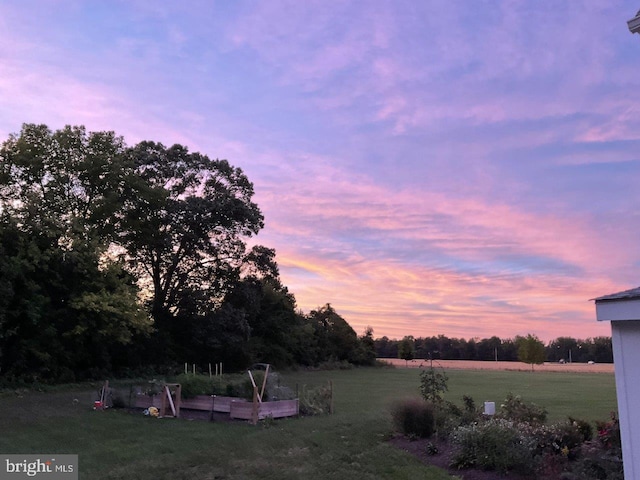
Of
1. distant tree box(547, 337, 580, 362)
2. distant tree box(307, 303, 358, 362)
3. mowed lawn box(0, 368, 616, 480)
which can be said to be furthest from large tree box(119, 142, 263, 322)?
distant tree box(547, 337, 580, 362)

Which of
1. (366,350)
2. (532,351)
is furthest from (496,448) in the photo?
(532,351)

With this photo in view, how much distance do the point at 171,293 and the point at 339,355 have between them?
94.8 feet

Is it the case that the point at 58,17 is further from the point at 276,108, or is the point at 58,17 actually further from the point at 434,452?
the point at 434,452

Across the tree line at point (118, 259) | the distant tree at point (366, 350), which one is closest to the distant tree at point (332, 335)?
the distant tree at point (366, 350)

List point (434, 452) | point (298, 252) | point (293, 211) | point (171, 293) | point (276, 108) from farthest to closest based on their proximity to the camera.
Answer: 1. point (171, 293)
2. point (298, 252)
3. point (293, 211)
4. point (276, 108)
5. point (434, 452)

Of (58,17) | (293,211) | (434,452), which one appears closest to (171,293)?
(293,211)

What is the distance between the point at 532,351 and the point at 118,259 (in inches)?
2431

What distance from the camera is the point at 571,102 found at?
1305cm

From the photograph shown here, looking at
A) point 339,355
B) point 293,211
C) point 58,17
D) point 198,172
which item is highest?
point 198,172

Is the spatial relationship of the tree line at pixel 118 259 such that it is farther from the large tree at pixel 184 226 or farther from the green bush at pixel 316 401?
the green bush at pixel 316 401

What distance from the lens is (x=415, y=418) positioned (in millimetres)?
10797

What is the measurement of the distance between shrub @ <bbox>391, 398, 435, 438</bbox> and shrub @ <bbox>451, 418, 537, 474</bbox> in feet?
4.61

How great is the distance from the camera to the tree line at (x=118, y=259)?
83.3 ft

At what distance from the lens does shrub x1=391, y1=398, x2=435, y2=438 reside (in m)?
10.7
